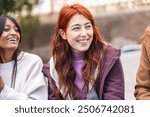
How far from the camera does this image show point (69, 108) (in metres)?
→ 2.43

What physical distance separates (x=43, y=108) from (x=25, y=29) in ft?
22.0

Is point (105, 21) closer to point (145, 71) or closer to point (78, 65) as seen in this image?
point (78, 65)

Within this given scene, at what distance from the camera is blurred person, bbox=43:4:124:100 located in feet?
8.92

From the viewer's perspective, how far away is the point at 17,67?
111 inches

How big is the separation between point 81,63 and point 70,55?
84 millimetres

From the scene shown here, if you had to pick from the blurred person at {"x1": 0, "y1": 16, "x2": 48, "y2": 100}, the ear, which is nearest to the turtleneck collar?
the ear

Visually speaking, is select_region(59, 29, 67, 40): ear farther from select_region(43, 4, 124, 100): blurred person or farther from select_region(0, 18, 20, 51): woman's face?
select_region(0, 18, 20, 51): woman's face

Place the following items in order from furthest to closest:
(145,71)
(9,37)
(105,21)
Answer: (105,21)
(9,37)
(145,71)

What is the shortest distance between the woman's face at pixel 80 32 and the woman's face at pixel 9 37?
1.09 feet

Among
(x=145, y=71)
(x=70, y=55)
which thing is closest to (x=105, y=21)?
(x=70, y=55)

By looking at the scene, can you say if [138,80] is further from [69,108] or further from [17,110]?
[17,110]

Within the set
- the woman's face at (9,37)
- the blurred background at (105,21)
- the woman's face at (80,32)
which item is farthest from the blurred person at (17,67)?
the blurred background at (105,21)

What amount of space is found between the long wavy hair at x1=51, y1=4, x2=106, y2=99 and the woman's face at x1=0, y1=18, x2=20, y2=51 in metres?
0.23

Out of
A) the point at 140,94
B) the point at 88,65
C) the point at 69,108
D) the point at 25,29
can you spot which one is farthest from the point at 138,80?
the point at 25,29
